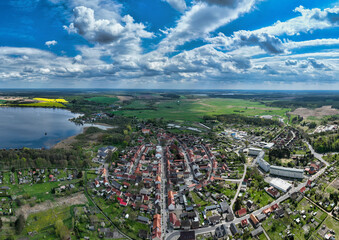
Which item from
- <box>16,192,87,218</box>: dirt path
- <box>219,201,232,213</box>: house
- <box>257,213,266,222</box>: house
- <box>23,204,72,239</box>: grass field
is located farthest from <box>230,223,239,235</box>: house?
<box>16,192,87,218</box>: dirt path

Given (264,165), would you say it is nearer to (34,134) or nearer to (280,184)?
(280,184)

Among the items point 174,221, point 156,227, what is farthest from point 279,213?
point 156,227

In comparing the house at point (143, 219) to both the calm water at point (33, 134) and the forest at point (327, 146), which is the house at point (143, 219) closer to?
the calm water at point (33, 134)

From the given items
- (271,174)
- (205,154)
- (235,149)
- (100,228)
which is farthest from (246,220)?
(235,149)

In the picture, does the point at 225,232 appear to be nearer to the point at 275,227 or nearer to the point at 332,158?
the point at 275,227

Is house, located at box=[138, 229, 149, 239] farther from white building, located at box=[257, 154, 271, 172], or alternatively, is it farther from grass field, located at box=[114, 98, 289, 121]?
grass field, located at box=[114, 98, 289, 121]

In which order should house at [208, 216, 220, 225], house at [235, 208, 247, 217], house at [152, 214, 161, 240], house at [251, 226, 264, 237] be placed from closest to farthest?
house at [152, 214, 161, 240]
house at [251, 226, 264, 237]
house at [208, 216, 220, 225]
house at [235, 208, 247, 217]
